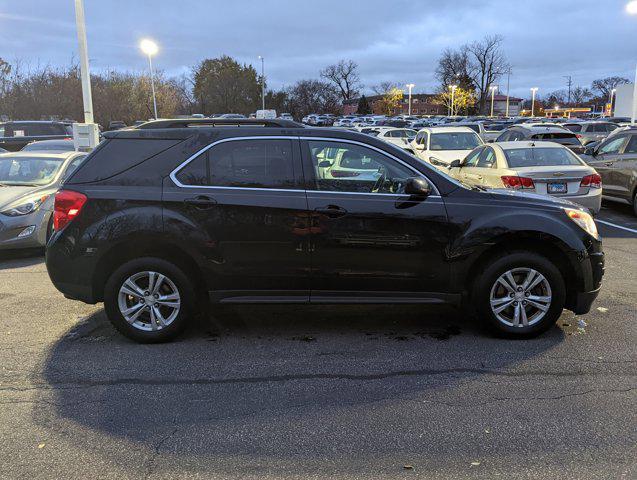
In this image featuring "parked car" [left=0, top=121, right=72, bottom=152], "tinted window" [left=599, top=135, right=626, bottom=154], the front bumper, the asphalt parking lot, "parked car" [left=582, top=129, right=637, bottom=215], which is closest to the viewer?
the asphalt parking lot

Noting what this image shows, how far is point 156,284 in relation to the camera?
463cm

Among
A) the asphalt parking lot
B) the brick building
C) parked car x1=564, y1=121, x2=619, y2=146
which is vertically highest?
the brick building

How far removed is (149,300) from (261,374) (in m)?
1.28

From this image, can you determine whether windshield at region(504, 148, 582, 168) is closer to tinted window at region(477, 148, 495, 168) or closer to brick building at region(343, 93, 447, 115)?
tinted window at region(477, 148, 495, 168)

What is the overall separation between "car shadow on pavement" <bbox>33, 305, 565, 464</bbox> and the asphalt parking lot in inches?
0.6

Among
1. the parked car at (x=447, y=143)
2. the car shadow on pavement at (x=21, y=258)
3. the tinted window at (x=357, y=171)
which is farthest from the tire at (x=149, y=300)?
the parked car at (x=447, y=143)

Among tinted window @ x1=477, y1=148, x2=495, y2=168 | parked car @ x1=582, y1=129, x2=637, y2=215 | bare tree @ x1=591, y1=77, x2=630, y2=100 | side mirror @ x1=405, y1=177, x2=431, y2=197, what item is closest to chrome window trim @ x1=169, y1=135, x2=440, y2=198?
side mirror @ x1=405, y1=177, x2=431, y2=197

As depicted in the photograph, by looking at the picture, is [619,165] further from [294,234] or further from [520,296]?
[294,234]

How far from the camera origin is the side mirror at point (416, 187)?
175 inches

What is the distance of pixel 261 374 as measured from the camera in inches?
161

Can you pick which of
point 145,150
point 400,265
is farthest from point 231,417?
point 145,150

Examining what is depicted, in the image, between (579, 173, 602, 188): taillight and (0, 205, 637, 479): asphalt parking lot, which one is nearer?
(0, 205, 637, 479): asphalt parking lot

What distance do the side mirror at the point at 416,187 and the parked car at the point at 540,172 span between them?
12.9ft

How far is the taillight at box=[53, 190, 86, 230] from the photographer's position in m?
4.54
